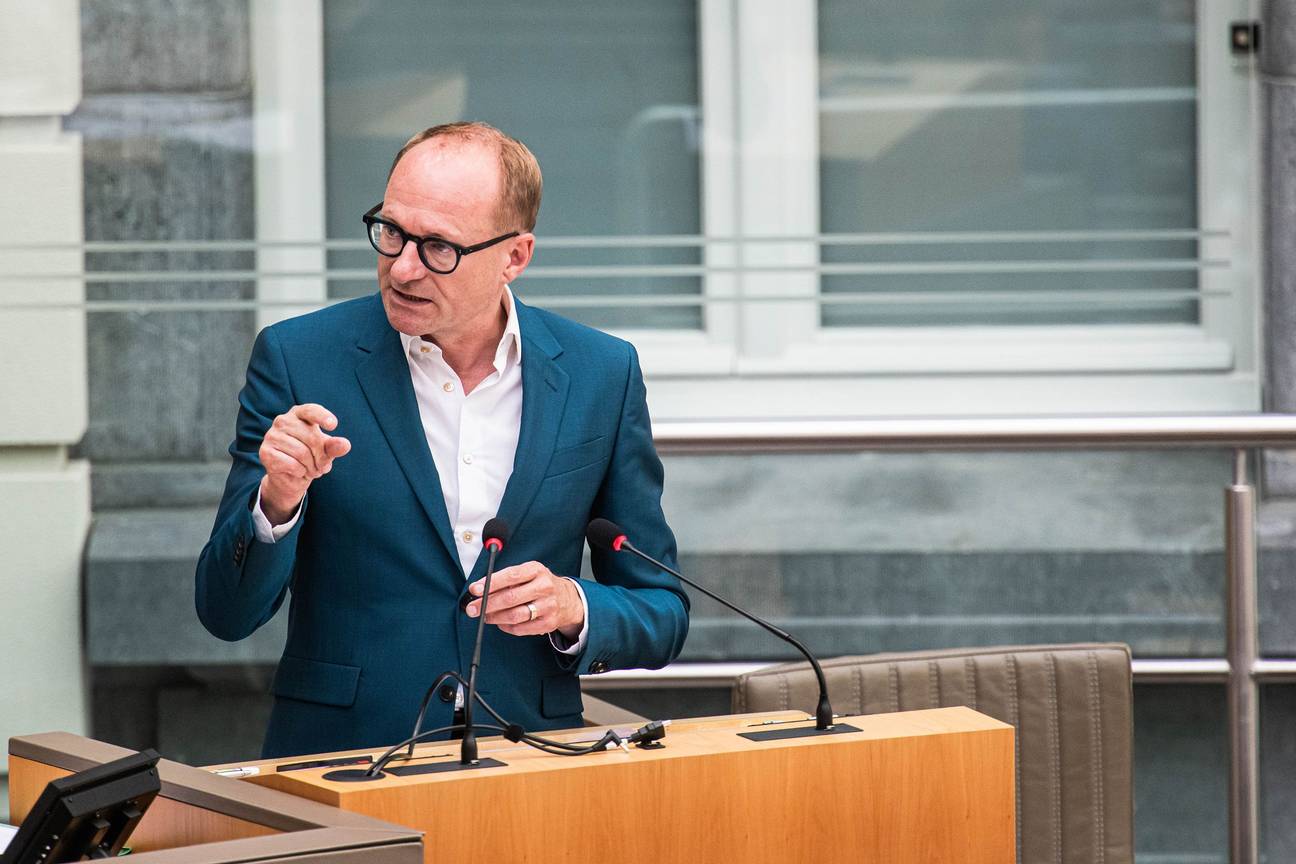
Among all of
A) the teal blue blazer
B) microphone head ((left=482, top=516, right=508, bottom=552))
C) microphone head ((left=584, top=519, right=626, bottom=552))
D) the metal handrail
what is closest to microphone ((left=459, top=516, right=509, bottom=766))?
microphone head ((left=482, top=516, right=508, bottom=552))

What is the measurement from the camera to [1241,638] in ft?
11.0

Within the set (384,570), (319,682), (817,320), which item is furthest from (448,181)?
(817,320)

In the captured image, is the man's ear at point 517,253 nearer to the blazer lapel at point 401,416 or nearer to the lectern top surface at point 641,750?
the blazer lapel at point 401,416

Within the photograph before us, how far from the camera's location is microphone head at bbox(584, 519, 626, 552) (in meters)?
1.95

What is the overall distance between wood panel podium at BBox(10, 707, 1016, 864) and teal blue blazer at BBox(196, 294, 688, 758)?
0.32 metres

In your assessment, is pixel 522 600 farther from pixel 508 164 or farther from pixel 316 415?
pixel 508 164

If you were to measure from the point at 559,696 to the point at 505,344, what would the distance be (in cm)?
46

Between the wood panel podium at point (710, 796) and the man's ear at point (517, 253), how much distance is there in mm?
627

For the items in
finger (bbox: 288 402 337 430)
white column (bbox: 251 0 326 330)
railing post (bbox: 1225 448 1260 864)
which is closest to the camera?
finger (bbox: 288 402 337 430)

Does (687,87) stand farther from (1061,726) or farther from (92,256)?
(1061,726)

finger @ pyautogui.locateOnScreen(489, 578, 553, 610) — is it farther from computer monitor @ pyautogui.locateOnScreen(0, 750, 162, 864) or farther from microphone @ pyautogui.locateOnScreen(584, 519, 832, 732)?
computer monitor @ pyautogui.locateOnScreen(0, 750, 162, 864)

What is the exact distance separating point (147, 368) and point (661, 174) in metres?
1.26

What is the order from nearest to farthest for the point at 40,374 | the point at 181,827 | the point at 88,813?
the point at 88,813
the point at 181,827
the point at 40,374

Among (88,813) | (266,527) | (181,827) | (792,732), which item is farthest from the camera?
(266,527)
